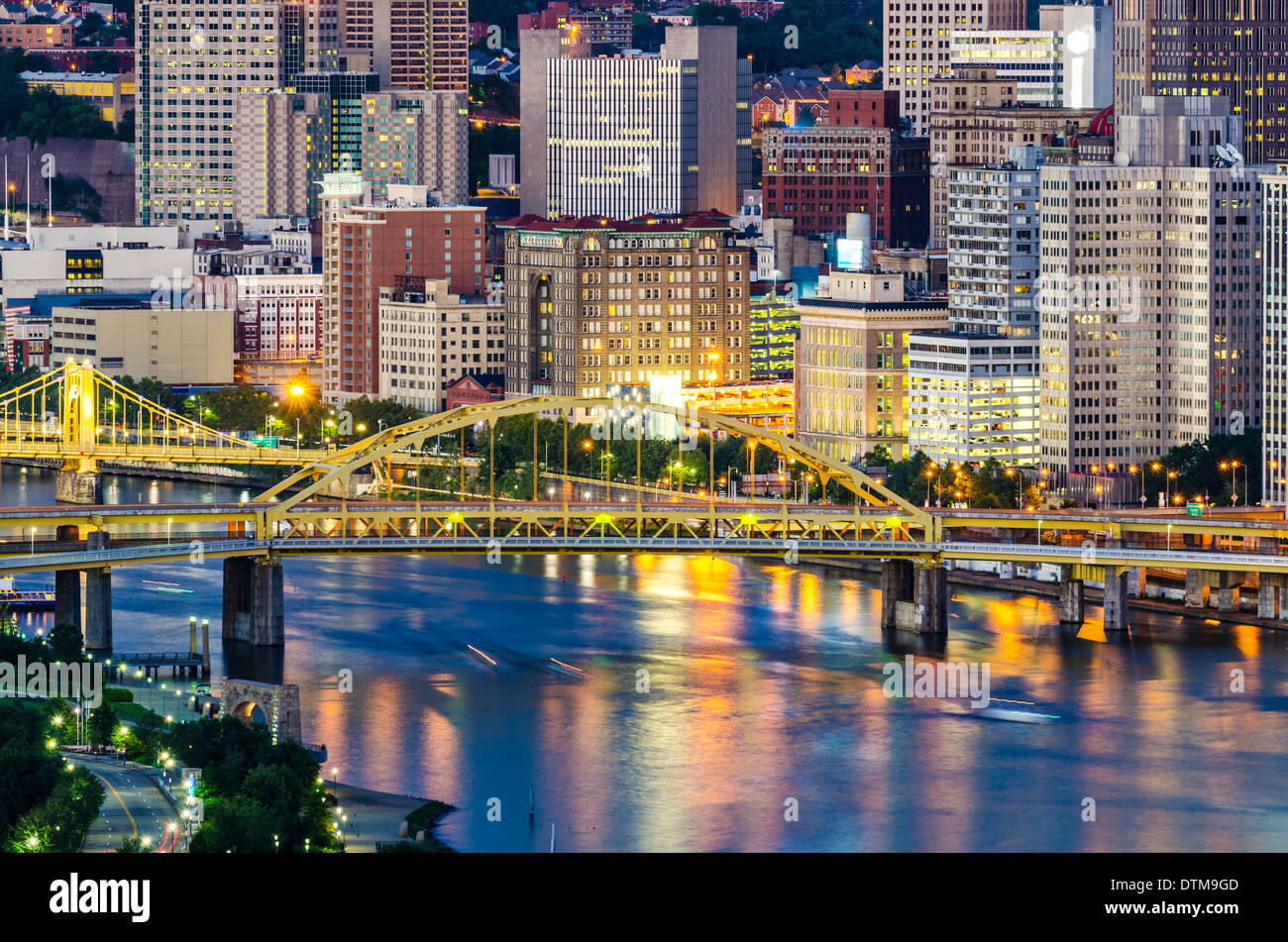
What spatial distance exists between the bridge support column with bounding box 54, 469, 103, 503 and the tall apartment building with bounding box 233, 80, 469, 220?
195 ft

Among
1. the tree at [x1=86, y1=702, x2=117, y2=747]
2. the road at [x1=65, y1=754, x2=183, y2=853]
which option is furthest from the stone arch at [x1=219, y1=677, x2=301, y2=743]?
the road at [x1=65, y1=754, x2=183, y2=853]

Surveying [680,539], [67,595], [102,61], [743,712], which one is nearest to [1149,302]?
[680,539]

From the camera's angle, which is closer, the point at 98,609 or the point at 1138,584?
the point at 98,609

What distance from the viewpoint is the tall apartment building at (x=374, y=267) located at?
106 metres

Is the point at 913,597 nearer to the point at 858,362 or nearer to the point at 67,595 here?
the point at 67,595

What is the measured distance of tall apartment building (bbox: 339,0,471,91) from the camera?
149m

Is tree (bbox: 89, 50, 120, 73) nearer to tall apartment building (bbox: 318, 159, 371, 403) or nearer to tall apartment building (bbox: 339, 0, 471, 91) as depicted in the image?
tall apartment building (bbox: 339, 0, 471, 91)

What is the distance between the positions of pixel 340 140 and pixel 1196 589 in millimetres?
84193

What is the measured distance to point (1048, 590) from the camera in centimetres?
6756

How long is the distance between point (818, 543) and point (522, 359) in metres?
39.3

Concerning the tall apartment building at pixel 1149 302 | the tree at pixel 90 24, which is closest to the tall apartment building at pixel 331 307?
the tall apartment building at pixel 1149 302

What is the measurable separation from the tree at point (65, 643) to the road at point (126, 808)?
10297mm

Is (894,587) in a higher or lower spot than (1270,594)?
higher
